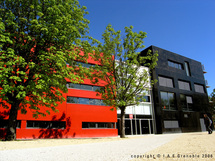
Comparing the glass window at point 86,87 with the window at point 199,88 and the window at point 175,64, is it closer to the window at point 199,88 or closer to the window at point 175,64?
the window at point 175,64

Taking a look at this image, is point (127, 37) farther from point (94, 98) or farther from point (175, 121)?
point (175, 121)

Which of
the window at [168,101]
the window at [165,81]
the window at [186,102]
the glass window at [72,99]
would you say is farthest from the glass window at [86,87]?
the window at [186,102]

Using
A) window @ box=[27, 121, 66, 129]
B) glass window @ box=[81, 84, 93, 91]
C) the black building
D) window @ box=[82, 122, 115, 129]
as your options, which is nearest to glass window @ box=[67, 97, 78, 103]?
glass window @ box=[81, 84, 93, 91]

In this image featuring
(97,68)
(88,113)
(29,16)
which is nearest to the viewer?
(29,16)

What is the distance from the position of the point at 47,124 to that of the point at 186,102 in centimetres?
2882

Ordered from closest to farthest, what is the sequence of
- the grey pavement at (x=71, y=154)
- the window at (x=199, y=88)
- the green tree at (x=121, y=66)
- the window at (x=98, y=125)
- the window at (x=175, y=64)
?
the grey pavement at (x=71, y=154)
the green tree at (x=121, y=66)
the window at (x=98, y=125)
the window at (x=175, y=64)
the window at (x=199, y=88)

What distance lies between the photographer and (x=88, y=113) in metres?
22.1

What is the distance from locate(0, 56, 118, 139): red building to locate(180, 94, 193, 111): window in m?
17.6

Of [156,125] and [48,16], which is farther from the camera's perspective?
[156,125]

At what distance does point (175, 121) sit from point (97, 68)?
21437mm

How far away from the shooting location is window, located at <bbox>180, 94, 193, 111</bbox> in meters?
34.5

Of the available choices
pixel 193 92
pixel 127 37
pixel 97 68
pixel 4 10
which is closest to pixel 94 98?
pixel 97 68

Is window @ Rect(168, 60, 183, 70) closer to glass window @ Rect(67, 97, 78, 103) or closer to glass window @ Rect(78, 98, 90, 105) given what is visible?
glass window @ Rect(78, 98, 90, 105)

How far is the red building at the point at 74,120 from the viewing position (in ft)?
58.6
